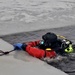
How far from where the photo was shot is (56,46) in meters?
5.29

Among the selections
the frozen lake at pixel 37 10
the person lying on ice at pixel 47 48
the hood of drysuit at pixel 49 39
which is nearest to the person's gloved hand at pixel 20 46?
the person lying on ice at pixel 47 48

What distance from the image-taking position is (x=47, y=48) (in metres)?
5.20

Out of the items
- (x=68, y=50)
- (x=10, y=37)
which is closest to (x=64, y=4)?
(x=10, y=37)

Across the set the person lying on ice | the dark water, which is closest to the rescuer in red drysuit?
the person lying on ice

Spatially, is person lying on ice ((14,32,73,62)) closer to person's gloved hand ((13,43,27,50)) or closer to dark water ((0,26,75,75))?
person's gloved hand ((13,43,27,50))

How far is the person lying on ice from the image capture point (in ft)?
16.7

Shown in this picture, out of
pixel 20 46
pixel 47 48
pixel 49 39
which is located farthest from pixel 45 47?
pixel 20 46

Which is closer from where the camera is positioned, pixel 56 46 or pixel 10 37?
pixel 56 46

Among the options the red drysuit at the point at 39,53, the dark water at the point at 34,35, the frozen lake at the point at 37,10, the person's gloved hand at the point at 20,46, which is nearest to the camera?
the red drysuit at the point at 39,53

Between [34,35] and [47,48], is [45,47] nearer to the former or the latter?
[47,48]

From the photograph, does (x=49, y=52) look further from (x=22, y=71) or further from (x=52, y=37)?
(x=22, y=71)

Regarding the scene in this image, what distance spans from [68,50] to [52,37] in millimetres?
418

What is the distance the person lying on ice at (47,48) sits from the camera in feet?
16.7

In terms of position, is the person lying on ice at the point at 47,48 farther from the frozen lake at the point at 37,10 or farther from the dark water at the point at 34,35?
the frozen lake at the point at 37,10
